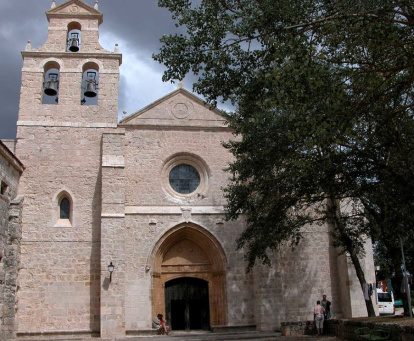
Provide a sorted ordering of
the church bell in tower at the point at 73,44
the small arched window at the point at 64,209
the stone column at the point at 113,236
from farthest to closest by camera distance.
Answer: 1. the church bell in tower at the point at 73,44
2. the small arched window at the point at 64,209
3. the stone column at the point at 113,236

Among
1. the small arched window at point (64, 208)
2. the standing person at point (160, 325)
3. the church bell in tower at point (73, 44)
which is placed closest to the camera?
the standing person at point (160, 325)

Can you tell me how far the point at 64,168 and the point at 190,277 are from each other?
5.89 meters

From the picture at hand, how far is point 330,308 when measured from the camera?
16.8 meters

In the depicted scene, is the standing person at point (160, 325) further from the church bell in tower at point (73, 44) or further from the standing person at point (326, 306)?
the church bell in tower at point (73, 44)

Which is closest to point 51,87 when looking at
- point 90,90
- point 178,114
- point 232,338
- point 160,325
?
point 90,90

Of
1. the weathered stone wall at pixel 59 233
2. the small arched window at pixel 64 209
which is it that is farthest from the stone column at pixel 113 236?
the small arched window at pixel 64 209

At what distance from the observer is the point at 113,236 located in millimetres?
Result: 15039

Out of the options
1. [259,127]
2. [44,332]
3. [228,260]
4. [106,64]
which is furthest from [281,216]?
[106,64]

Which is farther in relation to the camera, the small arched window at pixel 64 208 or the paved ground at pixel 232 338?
the small arched window at pixel 64 208

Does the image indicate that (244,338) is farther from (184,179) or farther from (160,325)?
(184,179)

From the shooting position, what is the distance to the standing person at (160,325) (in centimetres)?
1504

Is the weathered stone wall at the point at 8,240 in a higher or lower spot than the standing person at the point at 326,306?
higher

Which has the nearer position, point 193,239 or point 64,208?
point 64,208

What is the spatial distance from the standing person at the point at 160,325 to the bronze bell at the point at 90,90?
324 inches
